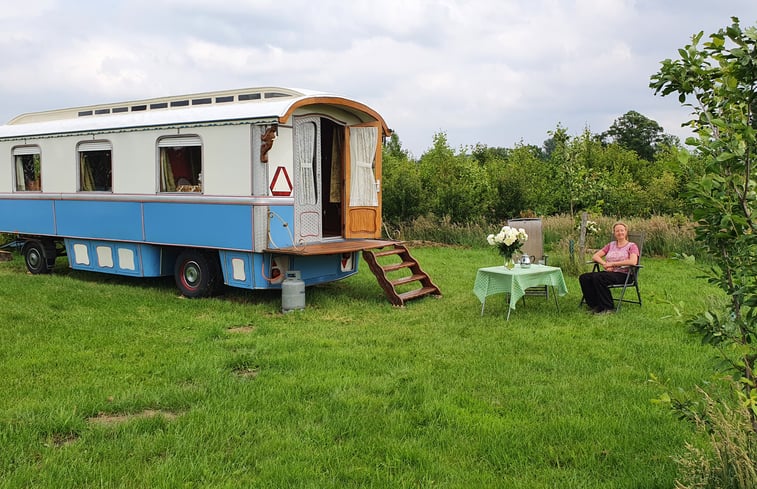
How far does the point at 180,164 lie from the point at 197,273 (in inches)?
60.6

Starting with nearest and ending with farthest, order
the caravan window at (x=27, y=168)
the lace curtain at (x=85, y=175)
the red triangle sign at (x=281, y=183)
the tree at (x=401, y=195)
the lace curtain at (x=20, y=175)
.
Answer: the red triangle sign at (x=281, y=183) < the lace curtain at (x=85, y=175) < the caravan window at (x=27, y=168) < the lace curtain at (x=20, y=175) < the tree at (x=401, y=195)

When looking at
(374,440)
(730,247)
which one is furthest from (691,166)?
(374,440)

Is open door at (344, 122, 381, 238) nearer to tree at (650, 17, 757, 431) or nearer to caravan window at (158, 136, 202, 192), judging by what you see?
caravan window at (158, 136, 202, 192)

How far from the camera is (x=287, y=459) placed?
3.81 meters

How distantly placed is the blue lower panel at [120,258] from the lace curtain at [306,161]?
237 centimetres

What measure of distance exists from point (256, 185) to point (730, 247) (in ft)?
20.6

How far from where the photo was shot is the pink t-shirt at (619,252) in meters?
7.92

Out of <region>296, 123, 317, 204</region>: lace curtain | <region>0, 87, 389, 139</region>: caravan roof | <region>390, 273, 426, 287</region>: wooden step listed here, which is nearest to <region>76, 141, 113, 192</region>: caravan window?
<region>0, 87, 389, 139</region>: caravan roof

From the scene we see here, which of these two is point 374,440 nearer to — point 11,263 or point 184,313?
point 184,313

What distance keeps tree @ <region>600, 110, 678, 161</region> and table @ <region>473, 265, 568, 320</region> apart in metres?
33.1

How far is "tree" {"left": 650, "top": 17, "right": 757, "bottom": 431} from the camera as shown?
2480mm

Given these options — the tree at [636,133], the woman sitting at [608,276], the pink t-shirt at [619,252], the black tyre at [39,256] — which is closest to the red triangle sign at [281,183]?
A: the woman sitting at [608,276]

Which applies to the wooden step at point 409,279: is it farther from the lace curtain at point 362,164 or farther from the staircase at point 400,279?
the lace curtain at point 362,164

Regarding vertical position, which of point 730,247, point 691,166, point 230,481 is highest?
point 691,166
